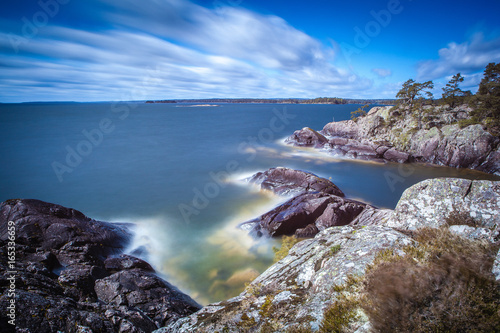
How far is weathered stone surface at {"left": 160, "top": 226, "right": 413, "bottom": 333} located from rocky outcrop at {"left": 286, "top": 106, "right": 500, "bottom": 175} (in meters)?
36.1

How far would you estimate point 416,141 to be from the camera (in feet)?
124

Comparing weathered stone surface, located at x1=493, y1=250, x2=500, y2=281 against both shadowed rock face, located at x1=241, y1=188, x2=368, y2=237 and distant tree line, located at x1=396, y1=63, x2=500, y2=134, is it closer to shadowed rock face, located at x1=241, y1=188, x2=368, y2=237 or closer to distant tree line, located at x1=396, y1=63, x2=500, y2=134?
shadowed rock face, located at x1=241, y1=188, x2=368, y2=237

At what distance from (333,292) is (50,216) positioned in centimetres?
1419

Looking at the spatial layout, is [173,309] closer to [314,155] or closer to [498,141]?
Answer: [314,155]

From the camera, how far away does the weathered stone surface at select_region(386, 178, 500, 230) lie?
6.07m

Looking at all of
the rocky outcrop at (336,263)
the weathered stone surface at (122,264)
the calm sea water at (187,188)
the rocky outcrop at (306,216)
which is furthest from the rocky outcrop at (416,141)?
the weathered stone surface at (122,264)

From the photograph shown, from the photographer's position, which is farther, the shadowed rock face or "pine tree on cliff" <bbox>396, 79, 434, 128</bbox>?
"pine tree on cliff" <bbox>396, 79, 434, 128</bbox>

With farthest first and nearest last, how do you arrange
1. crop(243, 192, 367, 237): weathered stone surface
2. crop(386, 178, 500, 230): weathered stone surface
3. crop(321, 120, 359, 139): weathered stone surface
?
1. crop(321, 120, 359, 139): weathered stone surface
2. crop(243, 192, 367, 237): weathered stone surface
3. crop(386, 178, 500, 230): weathered stone surface

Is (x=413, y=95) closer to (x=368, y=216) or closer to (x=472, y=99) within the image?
(x=472, y=99)

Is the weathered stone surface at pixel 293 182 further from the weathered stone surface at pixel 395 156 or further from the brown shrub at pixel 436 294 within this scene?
the weathered stone surface at pixel 395 156

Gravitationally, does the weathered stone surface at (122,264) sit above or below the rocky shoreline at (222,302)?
below

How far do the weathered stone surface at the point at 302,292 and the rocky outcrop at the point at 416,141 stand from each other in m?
36.1

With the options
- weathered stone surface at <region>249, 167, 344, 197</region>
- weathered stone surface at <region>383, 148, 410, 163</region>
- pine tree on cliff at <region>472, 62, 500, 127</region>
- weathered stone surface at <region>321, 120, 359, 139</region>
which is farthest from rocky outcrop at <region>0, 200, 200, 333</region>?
weathered stone surface at <region>321, 120, 359, 139</region>

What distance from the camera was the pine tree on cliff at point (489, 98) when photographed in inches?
1257
